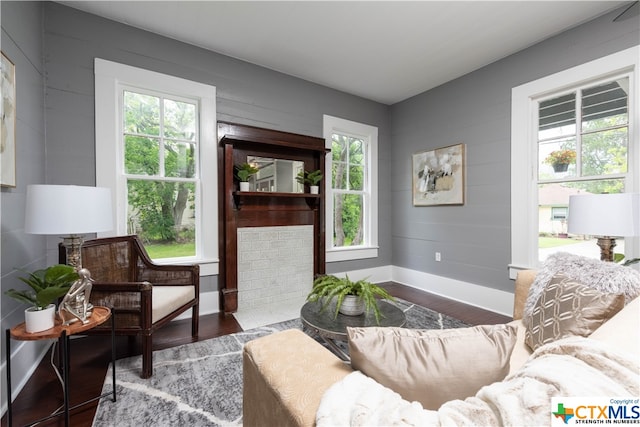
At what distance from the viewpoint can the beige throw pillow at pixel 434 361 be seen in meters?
0.73

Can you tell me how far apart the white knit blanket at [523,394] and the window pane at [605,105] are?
8.90 ft

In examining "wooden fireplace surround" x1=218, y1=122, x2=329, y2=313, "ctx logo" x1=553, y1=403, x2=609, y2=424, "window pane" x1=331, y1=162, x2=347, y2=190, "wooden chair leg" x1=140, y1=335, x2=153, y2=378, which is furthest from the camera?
"window pane" x1=331, y1=162, x2=347, y2=190

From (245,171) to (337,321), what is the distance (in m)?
1.93

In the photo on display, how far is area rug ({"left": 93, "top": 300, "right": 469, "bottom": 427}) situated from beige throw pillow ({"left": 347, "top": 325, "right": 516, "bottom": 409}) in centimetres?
112

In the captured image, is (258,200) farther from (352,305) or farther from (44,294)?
(44,294)

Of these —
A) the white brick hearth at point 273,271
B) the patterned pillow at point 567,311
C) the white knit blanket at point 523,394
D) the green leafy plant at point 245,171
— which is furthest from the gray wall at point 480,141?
the white knit blanket at point 523,394

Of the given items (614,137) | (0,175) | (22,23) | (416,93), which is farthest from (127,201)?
(614,137)

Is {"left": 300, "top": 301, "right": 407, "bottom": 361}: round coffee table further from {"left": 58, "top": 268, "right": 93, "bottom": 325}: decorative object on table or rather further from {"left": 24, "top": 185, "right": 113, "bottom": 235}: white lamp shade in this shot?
{"left": 24, "top": 185, "right": 113, "bottom": 235}: white lamp shade

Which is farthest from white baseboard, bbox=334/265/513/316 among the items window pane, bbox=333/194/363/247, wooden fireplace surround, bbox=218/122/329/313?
wooden fireplace surround, bbox=218/122/329/313

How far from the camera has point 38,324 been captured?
134 centimetres

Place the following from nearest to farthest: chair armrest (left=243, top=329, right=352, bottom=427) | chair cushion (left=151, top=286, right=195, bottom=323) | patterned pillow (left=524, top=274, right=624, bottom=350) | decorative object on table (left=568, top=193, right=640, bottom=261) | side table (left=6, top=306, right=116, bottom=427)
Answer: chair armrest (left=243, top=329, right=352, bottom=427), patterned pillow (left=524, top=274, right=624, bottom=350), side table (left=6, top=306, right=116, bottom=427), decorative object on table (left=568, top=193, right=640, bottom=261), chair cushion (left=151, top=286, right=195, bottom=323)

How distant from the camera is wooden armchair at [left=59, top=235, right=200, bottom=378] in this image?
1.81m

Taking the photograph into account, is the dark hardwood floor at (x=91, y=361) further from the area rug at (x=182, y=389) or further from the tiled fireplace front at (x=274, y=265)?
the tiled fireplace front at (x=274, y=265)

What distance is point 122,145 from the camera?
2586 mm
